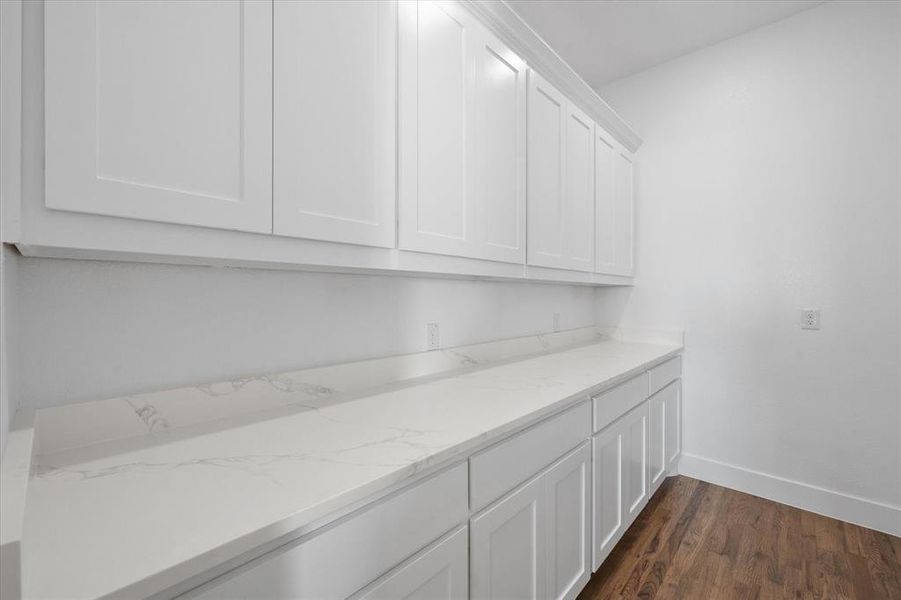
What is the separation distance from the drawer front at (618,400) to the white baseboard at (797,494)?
103cm

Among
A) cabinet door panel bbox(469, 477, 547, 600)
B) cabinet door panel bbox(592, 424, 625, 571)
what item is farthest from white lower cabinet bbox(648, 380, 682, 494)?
cabinet door panel bbox(469, 477, 547, 600)

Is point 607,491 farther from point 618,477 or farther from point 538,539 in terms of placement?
point 538,539

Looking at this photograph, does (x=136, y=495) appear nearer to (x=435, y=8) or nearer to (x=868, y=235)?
(x=435, y=8)

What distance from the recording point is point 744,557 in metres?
1.87

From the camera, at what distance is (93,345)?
919 mm

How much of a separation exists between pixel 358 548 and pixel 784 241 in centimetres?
279

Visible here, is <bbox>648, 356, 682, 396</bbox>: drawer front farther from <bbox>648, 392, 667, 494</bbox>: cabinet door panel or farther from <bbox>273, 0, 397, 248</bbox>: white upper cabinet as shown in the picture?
<bbox>273, 0, 397, 248</bbox>: white upper cabinet

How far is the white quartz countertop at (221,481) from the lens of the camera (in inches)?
20.2

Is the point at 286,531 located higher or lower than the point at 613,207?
lower

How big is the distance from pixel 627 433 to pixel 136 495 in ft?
6.00

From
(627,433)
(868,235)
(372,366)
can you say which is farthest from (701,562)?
(868,235)

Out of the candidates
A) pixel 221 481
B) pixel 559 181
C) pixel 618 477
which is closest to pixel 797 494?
pixel 618 477

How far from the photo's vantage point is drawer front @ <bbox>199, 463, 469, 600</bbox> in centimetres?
62

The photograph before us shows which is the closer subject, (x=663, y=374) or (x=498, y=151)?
(x=498, y=151)
